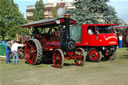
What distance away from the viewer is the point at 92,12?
26.4 m

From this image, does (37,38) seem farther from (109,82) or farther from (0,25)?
(0,25)

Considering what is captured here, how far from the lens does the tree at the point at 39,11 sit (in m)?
53.8

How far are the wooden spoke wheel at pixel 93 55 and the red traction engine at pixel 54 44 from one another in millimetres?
1433

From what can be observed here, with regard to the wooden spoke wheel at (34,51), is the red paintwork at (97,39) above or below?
above

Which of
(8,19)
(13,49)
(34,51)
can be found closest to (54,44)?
(34,51)

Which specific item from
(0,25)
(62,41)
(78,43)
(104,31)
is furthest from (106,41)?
(0,25)

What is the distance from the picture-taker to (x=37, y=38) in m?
11.2

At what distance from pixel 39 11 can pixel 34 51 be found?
1813 inches

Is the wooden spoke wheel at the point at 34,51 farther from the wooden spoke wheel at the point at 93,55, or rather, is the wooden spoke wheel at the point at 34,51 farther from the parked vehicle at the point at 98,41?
the wooden spoke wheel at the point at 93,55

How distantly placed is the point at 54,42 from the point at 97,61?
301 cm

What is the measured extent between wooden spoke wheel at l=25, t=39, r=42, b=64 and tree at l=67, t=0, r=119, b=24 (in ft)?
47.9

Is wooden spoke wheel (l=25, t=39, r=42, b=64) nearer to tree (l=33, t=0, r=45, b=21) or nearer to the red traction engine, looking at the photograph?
the red traction engine

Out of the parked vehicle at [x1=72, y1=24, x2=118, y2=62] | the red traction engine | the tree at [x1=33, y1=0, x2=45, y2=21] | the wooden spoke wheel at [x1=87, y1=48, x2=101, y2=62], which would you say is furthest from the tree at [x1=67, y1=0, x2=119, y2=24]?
the tree at [x1=33, y1=0, x2=45, y2=21]

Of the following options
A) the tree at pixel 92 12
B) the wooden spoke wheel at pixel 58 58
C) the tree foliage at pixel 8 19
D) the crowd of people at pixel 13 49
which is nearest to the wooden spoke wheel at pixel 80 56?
the wooden spoke wheel at pixel 58 58
